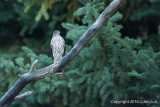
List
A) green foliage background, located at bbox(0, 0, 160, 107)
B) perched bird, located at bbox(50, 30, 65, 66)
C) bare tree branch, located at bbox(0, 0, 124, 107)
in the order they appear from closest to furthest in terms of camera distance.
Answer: bare tree branch, located at bbox(0, 0, 124, 107), green foliage background, located at bbox(0, 0, 160, 107), perched bird, located at bbox(50, 30, 65, 66)

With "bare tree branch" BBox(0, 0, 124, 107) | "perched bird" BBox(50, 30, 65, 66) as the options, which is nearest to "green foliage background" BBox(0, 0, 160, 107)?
"perched bird" BBox(50, 30, 65, 66)

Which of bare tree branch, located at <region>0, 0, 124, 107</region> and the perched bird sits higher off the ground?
the perched bird

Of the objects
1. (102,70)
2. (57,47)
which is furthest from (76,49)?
(57,47)

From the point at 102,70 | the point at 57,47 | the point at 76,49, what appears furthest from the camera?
the point at 57,47

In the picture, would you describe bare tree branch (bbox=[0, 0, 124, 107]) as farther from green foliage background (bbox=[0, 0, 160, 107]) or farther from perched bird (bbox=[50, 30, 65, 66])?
perched bird (bbox=[50, 30, 65, 66])

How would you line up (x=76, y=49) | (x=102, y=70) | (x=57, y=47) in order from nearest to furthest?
(x=76, y=49) → (x=102, y=70) → (x=57, y=47)

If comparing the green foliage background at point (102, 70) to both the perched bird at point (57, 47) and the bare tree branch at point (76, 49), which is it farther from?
the bare tree branch at point (76, 49)

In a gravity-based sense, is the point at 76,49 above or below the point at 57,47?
below

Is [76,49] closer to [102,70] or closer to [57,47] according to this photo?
[102,70]

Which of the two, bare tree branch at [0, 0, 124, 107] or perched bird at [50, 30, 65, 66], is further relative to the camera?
perched bird at [50, 30, 65, 66]

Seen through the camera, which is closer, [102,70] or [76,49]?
[76,49]

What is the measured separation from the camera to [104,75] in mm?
4332

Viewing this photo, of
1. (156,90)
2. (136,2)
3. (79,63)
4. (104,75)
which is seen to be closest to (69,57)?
(104,75)

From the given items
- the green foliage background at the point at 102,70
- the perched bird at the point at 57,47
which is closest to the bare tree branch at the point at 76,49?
the green foliage background at the point at 102,70
